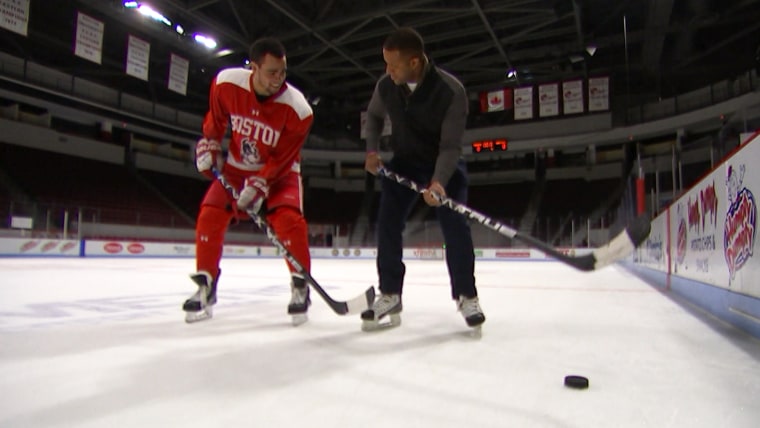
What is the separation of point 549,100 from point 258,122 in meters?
10.9

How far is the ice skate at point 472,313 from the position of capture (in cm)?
165

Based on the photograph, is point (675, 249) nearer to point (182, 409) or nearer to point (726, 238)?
point (726, 238)

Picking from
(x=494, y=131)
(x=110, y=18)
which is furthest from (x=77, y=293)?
(x=494, y=131)

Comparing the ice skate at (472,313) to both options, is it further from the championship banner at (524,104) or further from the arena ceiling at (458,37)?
the championship banner at (524,104)

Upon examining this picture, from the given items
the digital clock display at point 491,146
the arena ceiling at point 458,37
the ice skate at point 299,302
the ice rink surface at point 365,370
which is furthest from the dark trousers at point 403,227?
the digital clock display at point 491,146

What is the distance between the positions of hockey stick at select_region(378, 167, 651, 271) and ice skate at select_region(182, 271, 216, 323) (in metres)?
0.92

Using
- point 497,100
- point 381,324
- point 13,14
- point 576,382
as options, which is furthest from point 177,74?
point 576,382

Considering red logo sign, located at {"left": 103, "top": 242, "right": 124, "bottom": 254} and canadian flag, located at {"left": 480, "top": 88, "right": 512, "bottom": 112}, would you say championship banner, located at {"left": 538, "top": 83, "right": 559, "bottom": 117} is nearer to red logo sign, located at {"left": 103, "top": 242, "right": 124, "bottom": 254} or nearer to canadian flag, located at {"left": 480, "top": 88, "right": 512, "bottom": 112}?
canadian flag, located at {"left": 480, "top": 88, "right": 512, "bottom": 112}

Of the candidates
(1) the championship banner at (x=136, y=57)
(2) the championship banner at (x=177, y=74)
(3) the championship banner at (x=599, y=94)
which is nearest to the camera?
(1) the championship banner at (x=136, y=57)

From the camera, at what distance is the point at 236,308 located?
235cm

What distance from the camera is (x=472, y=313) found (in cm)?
168

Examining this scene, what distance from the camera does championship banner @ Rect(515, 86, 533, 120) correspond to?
11.7 meters

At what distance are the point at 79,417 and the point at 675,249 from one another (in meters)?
3.82

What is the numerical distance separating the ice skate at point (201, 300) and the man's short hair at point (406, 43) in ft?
4.13
